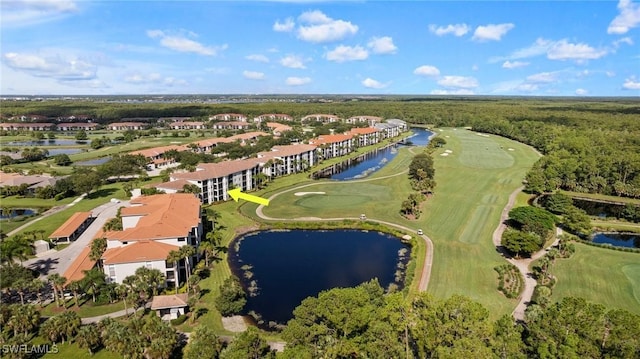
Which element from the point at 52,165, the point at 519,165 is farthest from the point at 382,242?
the point at 52,165

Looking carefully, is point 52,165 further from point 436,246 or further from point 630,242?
point 630,242

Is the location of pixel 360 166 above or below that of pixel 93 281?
above

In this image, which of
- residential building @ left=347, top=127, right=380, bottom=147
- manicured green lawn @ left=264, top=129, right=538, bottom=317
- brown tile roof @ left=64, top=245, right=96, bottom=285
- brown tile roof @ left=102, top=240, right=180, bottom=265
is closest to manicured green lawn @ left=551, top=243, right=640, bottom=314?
manicured green lawn @ left=264, top=129, right=538, bottom=317

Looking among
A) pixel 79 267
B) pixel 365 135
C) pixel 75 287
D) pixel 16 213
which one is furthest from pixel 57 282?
pixel 365 135

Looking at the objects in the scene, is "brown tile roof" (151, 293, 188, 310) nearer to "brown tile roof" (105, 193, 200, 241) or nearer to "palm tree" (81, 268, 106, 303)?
"palm tree" (81, 268, 106, 303)

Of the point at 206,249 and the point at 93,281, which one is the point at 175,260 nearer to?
the point at 93,281
